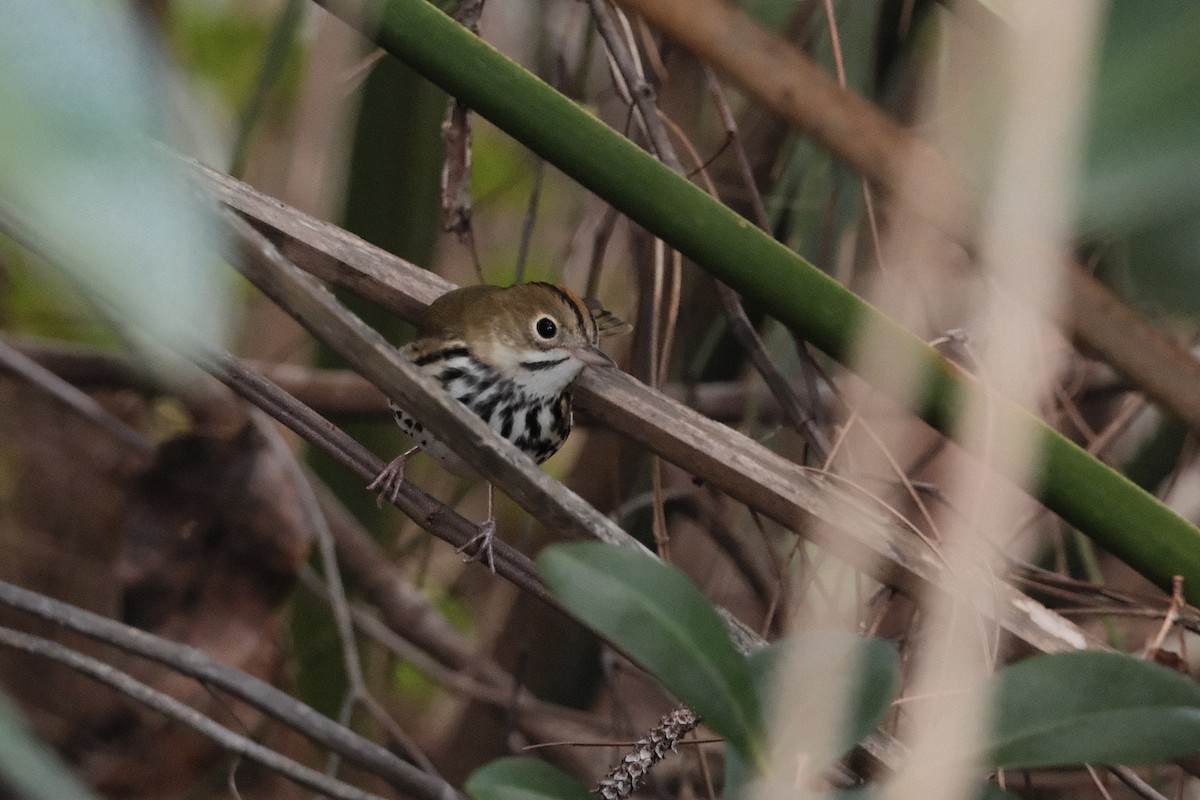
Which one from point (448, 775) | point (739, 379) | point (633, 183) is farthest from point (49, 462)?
point (633, 183)

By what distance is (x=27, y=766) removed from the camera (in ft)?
1.49

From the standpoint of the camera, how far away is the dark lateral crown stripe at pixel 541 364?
162 centimetres

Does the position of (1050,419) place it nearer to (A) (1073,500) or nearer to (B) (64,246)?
(A) (1073,500)

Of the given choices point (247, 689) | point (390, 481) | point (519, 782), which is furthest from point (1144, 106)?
point (247, 689)

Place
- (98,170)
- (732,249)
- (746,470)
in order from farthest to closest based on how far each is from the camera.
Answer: (746,470), (732,249), (98,170)

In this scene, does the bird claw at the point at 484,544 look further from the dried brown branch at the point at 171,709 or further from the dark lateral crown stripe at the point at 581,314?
the dark lateral crown stripe at the point at 581,314

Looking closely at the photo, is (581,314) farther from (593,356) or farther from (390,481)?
(390,481)

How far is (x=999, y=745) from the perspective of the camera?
0.65 m

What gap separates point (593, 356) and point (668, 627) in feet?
3.01

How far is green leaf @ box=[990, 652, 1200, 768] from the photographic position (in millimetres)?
662

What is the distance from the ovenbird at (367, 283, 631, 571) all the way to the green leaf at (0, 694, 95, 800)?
3.39ft

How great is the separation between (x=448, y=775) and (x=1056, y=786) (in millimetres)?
1072

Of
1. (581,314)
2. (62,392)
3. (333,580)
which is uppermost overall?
(581,314)

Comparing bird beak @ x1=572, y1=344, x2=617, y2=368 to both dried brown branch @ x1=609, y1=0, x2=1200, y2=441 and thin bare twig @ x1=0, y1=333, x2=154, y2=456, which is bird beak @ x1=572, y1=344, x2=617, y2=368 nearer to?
dried brown branch @ x1=609, y1=0, x2=1200, y2=441
